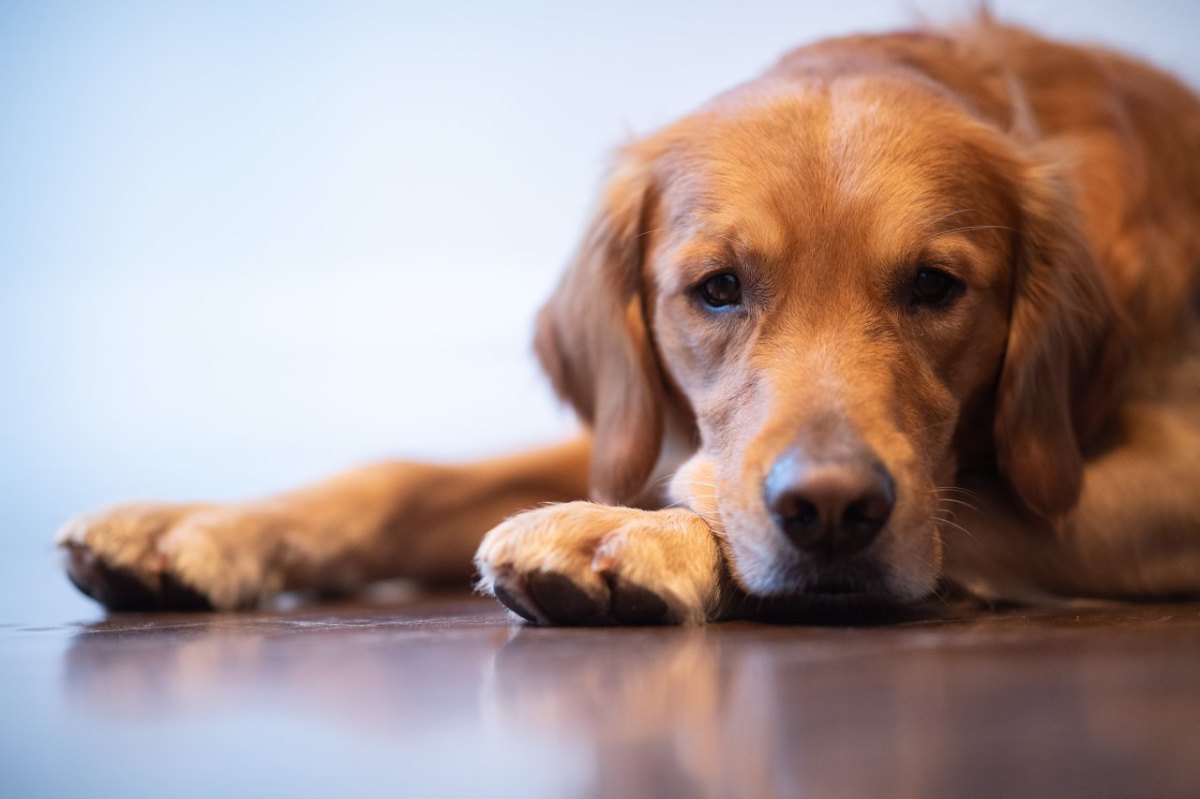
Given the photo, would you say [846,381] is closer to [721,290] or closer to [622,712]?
[721,290]

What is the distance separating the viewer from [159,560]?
235 cm

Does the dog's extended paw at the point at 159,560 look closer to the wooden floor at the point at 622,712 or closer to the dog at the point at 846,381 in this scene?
the dog at the point at 846,381

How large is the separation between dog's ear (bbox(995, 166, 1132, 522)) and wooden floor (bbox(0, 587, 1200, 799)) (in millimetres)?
497

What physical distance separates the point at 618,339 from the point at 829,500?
898 millimetres

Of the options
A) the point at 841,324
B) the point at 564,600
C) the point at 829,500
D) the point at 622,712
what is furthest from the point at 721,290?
the point at 622,712

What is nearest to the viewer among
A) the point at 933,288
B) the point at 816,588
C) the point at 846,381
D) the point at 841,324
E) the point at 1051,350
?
the point at 816,588

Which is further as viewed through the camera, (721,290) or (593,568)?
(721,290)

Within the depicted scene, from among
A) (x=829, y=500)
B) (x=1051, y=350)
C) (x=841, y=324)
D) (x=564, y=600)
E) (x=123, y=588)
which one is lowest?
(x=123, y=588)

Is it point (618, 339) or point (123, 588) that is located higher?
point (618, 339)

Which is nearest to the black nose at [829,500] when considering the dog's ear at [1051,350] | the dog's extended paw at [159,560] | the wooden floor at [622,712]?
the wooden floor at [622,712]

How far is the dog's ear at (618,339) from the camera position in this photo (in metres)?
2.60

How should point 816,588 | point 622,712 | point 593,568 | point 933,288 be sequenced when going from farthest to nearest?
1. point 933,288
2. point 816,588
3. point 593,568
4. point 622,712

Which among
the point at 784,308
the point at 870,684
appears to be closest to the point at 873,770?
the point at 870,684

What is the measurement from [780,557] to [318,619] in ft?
2.74
